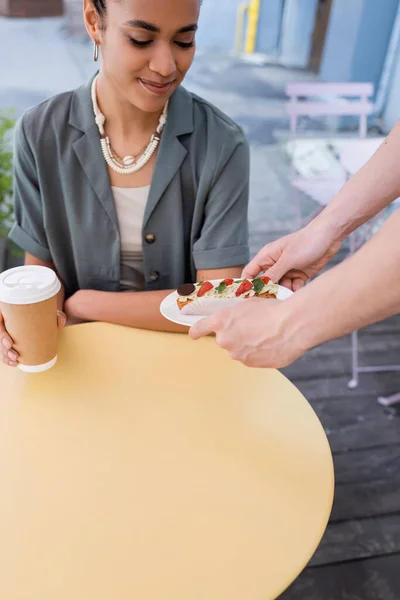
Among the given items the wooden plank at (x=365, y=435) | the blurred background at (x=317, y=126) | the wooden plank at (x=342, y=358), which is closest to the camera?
the blurred background at (x=317, y=126)

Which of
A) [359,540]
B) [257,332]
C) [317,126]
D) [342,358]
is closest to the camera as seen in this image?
[257,332]

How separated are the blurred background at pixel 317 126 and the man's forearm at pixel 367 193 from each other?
1.67 ft

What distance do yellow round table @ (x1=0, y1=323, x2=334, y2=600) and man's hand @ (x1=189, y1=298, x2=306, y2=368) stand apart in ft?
0.61

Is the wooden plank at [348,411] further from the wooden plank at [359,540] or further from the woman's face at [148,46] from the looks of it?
the woman's face at [148,46]

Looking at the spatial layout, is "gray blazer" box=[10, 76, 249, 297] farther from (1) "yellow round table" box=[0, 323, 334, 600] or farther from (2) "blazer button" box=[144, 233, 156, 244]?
(1) "yellow round table" box=[0, 323, 334, 600]

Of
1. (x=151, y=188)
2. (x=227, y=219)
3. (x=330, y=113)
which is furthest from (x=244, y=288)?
(x=330, y=113)

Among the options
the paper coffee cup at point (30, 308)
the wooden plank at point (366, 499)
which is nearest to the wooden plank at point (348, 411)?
the wooden plank at point (366, 499)

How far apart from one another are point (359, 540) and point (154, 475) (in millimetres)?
1102

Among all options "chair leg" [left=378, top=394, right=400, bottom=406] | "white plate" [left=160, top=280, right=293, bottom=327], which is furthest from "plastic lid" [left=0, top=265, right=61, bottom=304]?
"chair leg" [left=378, top=394, right=400, bottom=406]

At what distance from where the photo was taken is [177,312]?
1.06 m

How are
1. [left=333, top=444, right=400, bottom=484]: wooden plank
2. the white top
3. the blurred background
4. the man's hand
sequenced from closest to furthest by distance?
the man's hand < the white top < the blurred background < [left=333, top=444, right=400, bottom=484]: wooden plank

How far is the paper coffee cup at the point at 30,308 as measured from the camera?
918 mm

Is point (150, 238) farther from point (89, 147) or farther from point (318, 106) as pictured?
point (318, 106)

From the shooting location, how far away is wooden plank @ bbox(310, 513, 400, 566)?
64.7 inches
